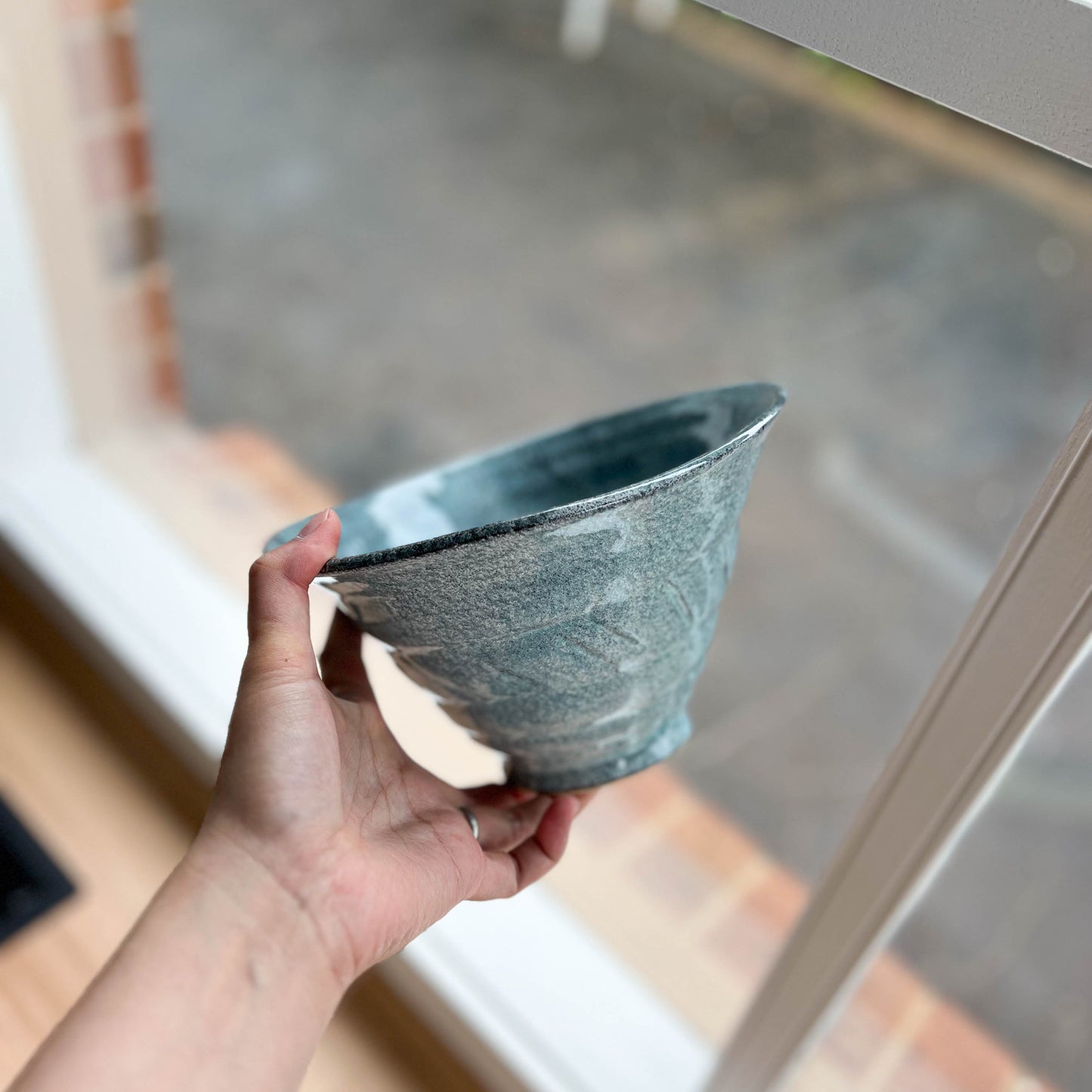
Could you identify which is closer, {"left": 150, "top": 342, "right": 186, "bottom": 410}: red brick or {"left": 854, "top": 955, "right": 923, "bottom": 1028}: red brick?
{"left": 854, "top": 955, "right": 923, "bottom": 1028}: red brick

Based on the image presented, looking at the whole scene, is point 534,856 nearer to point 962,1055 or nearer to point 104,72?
point 962,1055

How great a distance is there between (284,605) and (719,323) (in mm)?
1885

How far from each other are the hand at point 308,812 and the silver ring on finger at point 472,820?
0.13ft

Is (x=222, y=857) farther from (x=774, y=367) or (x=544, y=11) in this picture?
(x=544, y=11)

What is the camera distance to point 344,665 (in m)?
0.50

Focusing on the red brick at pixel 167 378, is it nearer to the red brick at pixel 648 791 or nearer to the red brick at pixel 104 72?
the red brick at pixel 104 72

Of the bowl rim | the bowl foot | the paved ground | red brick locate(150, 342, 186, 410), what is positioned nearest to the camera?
the bowl rim

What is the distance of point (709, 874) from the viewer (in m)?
1.09

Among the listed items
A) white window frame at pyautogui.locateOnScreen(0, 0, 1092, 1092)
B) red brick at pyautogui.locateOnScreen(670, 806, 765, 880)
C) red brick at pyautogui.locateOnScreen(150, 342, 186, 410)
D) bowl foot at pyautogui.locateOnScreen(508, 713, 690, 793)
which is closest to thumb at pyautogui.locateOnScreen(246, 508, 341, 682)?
bowl foot at pyautogui.locateOnScreen(508, 713, 690, 793)

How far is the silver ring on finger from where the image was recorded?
50cm

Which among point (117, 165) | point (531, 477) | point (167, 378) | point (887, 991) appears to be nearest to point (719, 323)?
point (167, 378)

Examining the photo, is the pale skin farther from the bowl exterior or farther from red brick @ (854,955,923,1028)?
red brick @ (854,955,923,1028)

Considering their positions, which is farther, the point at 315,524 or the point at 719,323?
the point at 719,323

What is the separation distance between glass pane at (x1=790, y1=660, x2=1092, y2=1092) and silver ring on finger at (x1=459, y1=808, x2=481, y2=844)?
0.50 meters
